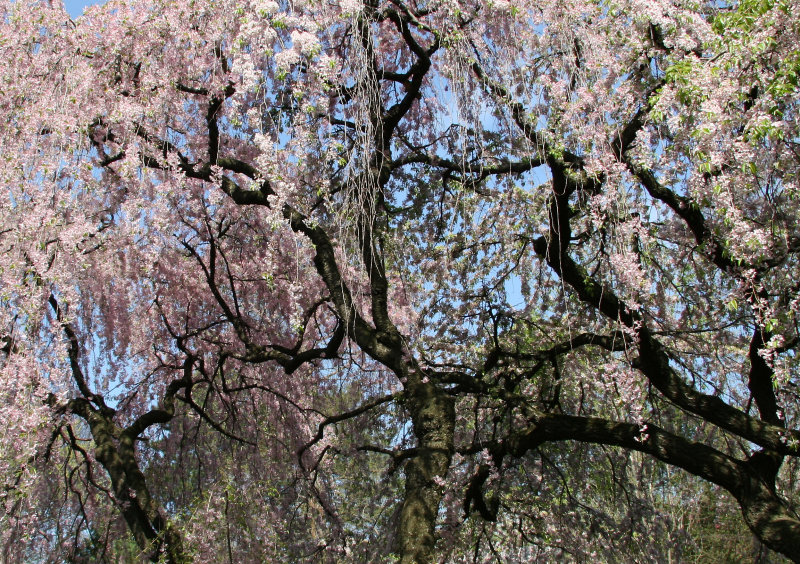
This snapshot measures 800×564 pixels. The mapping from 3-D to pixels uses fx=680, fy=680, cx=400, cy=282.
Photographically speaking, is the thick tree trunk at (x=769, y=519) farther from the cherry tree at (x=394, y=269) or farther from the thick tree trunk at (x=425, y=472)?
the thick tree trunk at (x=425, y=472)

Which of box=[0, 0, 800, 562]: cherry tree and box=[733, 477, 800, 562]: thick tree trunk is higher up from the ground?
box=[0, 0, 800, 562]: cherry tree

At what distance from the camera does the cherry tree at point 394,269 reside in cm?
380

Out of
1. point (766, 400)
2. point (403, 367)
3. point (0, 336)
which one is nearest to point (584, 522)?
point (766, 400)

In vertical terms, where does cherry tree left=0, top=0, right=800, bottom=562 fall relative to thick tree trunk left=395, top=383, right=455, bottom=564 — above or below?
above

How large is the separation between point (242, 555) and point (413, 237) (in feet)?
10.6

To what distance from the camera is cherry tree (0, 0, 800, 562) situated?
380 cm

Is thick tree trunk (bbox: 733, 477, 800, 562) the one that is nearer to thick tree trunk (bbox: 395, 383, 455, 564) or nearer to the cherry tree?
the cherry tree

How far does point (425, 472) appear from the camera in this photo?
12.1 feet

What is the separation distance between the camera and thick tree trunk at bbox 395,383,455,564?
349 centimetres

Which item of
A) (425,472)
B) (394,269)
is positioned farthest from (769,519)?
(394,269)

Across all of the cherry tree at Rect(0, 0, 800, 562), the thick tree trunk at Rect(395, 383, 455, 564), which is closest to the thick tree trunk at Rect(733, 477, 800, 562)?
the cherry tree at Rect(0, 0, 800, 562)

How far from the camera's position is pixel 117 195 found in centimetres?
568

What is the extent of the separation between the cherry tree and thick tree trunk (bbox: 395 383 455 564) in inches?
0.7

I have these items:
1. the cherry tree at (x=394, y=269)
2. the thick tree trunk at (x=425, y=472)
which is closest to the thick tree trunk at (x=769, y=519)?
the cherry tree at (x=394, y=269)
